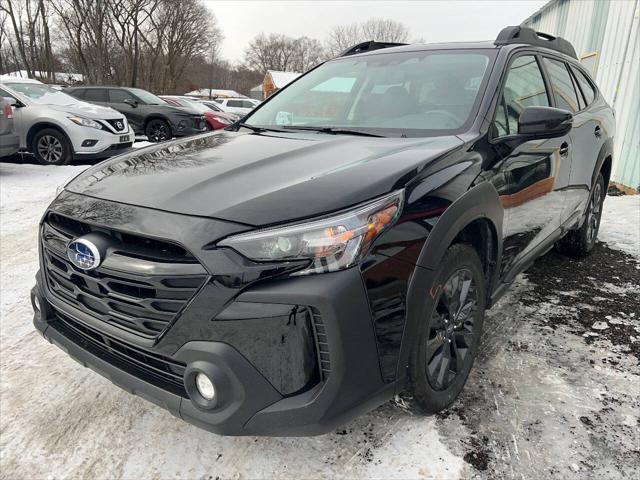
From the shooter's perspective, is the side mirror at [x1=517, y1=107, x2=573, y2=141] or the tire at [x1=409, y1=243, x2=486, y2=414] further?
the side mirror at [x1=517, y1=107, x2=573, y2=141]

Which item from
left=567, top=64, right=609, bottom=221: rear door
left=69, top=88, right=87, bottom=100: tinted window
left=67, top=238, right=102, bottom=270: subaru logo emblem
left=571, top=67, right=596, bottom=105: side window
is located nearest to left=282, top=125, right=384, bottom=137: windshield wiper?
left=67, top=238, right=102, bottom=270: subaru logo emblem

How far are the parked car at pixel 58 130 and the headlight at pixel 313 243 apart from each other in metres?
7.90

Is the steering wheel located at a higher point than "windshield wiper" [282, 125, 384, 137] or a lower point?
higher

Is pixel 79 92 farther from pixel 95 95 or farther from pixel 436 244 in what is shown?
pixel 436 244

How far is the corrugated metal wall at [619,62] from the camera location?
7.32 metres

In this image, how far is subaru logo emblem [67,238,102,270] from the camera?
5.52 ft

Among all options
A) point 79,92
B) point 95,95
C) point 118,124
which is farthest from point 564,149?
point 79,92

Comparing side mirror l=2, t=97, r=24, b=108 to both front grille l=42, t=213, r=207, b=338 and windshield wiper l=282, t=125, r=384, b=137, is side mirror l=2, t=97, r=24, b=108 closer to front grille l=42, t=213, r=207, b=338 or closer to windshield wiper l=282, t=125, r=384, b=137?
windshield wiper l=282, t=125, r=384, b=137

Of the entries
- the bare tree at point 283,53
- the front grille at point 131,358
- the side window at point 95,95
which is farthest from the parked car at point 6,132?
the bare tree at point 283,53

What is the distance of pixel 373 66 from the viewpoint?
306 centimetres

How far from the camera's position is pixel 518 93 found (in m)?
2.73

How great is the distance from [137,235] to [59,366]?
4.60 ft

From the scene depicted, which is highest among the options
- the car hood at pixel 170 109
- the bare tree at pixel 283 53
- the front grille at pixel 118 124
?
the bare tree at pixel 283 53

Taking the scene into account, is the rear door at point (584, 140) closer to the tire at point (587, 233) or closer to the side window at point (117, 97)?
the tire at point (587, 233)
